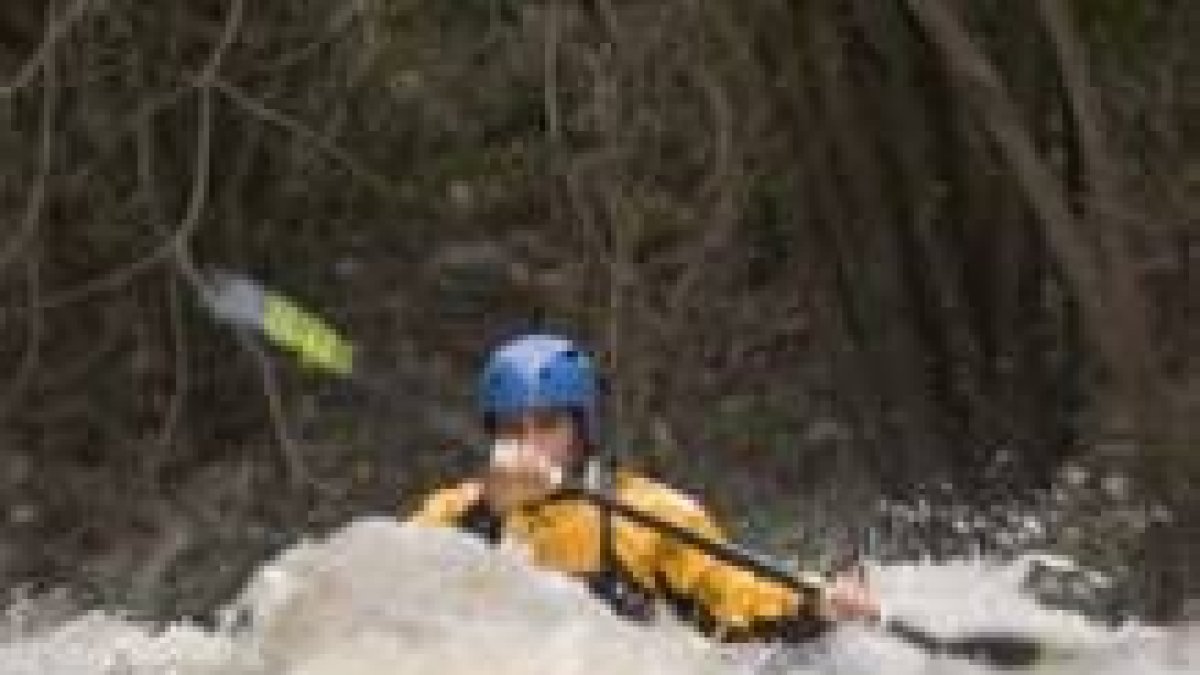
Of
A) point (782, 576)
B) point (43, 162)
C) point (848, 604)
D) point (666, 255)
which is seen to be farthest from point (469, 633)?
point (666, 255)

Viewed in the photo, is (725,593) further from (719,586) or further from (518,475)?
(518,475)

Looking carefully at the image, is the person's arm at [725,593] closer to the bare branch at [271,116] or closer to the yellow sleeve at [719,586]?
the yellow sleeve at [719,586]

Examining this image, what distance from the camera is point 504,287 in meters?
10.5

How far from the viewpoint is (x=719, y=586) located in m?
5.41

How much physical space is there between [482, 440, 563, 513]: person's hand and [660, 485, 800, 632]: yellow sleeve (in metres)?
0.26

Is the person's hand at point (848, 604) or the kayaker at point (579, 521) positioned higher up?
the kayaker at point (579, 521)

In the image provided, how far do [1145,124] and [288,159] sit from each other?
2.76 metres

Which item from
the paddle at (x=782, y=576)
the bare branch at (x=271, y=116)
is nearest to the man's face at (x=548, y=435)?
the paddle at (x=782, y=576)

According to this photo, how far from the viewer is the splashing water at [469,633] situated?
5199mm

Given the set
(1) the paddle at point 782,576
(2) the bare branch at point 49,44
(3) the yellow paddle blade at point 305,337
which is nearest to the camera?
(1) the paddle at point 782,576

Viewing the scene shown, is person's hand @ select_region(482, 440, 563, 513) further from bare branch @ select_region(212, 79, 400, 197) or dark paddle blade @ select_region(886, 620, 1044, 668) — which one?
bare branch @ select_region(212, 79, 400, 197)

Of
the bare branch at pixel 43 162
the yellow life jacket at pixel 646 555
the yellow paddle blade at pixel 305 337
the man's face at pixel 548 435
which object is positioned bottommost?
the yellow life jacket at pixel 646 555

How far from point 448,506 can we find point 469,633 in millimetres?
382

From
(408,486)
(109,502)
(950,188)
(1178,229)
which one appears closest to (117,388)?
(109,502)
